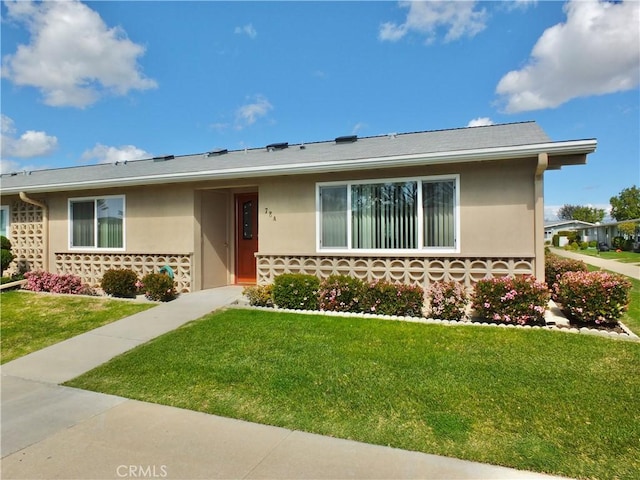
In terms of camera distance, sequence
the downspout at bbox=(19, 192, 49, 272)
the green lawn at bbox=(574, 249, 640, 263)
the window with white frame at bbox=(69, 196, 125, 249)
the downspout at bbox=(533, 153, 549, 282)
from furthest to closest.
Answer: the green lawn at bbox=(574, 249, 640, 263), the downspout at bbox=(19, 192, 49, 272), the window with white frame at bbox=(69, 196, 125, 249), the downspout at bbox=(533, 153, 549, 282)

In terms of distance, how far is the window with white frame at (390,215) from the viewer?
25.9 ft

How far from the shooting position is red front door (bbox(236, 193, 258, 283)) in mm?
10852

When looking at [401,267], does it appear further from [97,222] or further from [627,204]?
[627,204]

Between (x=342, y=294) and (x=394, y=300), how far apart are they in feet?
3.26

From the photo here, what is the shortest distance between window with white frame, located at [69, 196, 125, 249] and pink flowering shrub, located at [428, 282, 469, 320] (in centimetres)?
845

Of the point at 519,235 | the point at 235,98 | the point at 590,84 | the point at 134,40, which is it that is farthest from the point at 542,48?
the point at 134,40

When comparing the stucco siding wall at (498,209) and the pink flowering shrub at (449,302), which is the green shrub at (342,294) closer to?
the pink flowering shrub at (449,302)

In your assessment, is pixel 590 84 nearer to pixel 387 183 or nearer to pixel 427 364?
pixel 387 183

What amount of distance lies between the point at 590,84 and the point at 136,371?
676 inches

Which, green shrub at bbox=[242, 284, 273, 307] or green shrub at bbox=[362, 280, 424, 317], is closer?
green shrub at bbox=[362, 280, 424, 317]

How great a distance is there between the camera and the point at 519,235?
24.4 ft

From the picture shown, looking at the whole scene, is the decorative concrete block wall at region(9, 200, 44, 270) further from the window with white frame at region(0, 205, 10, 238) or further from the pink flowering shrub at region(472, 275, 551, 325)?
the pink flowering shrub at region(472, 275, 551, 325)

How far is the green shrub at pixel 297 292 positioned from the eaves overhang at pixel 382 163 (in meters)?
2.30

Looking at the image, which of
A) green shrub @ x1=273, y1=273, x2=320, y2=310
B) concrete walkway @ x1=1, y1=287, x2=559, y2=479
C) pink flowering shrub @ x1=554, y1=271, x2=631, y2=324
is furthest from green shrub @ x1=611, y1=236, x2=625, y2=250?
Answer: concrete walkway @ x1=1, y1=287, x2=559, y2=479
